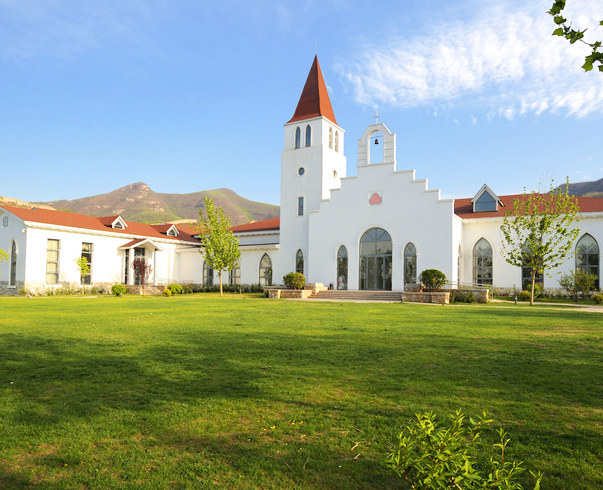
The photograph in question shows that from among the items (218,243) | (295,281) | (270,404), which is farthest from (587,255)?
(270,404)

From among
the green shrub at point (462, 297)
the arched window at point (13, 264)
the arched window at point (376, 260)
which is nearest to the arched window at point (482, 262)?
the arched window at point (376, 260)

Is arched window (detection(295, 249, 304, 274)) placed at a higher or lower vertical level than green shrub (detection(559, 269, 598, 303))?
higher

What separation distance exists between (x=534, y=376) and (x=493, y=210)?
1143 inches

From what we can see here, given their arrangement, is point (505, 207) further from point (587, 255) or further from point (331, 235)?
point (331, 235)

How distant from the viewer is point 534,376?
664 centimetres

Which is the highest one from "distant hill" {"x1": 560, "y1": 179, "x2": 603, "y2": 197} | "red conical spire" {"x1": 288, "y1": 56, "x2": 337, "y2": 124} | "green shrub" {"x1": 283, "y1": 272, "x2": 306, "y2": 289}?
"distant hill" {"x1": 560, "y1": 179, "x2": 603, "y2": 197}

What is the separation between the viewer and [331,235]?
3388 centimetres

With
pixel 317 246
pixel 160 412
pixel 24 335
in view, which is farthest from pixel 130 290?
pixel 160 412

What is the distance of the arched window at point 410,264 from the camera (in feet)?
101

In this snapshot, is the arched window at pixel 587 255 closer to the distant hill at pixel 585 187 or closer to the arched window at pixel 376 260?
the arched window at pixel 376 260

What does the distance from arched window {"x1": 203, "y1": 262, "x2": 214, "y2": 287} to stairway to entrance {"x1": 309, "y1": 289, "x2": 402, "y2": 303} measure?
14076mm

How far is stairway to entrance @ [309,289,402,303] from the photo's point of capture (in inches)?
1110

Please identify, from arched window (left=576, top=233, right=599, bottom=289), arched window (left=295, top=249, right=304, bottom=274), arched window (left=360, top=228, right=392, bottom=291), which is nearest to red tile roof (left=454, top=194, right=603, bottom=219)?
arched window (left=576, top=233, right=599, bottom=289)

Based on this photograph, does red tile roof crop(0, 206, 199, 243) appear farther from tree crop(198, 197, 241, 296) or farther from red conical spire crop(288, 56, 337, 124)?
red conical spire crop(288, 56, 337, 124)
